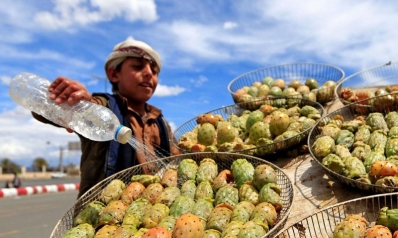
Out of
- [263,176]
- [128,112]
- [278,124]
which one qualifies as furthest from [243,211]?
[128,112]

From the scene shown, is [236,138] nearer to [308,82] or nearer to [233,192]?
[233,192]

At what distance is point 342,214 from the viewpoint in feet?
7.54

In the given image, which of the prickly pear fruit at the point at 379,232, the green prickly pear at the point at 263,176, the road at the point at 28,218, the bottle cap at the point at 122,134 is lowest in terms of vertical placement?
the road at the point at 28,218

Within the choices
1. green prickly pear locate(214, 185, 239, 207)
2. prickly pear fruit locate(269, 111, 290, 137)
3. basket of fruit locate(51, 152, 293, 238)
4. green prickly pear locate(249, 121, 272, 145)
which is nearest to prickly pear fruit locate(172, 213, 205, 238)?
basket of fruit locate(51, 152, 293, 238)

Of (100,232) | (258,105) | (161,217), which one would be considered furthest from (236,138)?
(100,232)

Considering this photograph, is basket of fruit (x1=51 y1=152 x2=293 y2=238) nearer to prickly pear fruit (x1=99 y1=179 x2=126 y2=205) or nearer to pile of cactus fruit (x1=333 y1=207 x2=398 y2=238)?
prickly pear fruit (x1=99 y1=179 x2=126 y2=205)

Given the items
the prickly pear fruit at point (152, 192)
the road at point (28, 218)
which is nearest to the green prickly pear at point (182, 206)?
the prickly pear fruit at point (152, 192)

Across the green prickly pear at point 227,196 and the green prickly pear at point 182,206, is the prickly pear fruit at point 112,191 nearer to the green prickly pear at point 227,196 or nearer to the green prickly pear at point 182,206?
the green prickly pear at point 182,206

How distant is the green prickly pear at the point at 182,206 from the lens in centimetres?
240

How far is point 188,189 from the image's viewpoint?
268 centimetres

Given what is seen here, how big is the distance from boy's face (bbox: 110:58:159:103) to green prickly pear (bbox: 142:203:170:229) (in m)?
1.46

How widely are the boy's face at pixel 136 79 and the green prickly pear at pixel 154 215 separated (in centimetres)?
146

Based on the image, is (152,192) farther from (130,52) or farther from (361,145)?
(361,145)

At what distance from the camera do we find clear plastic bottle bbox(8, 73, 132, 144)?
2.89m
